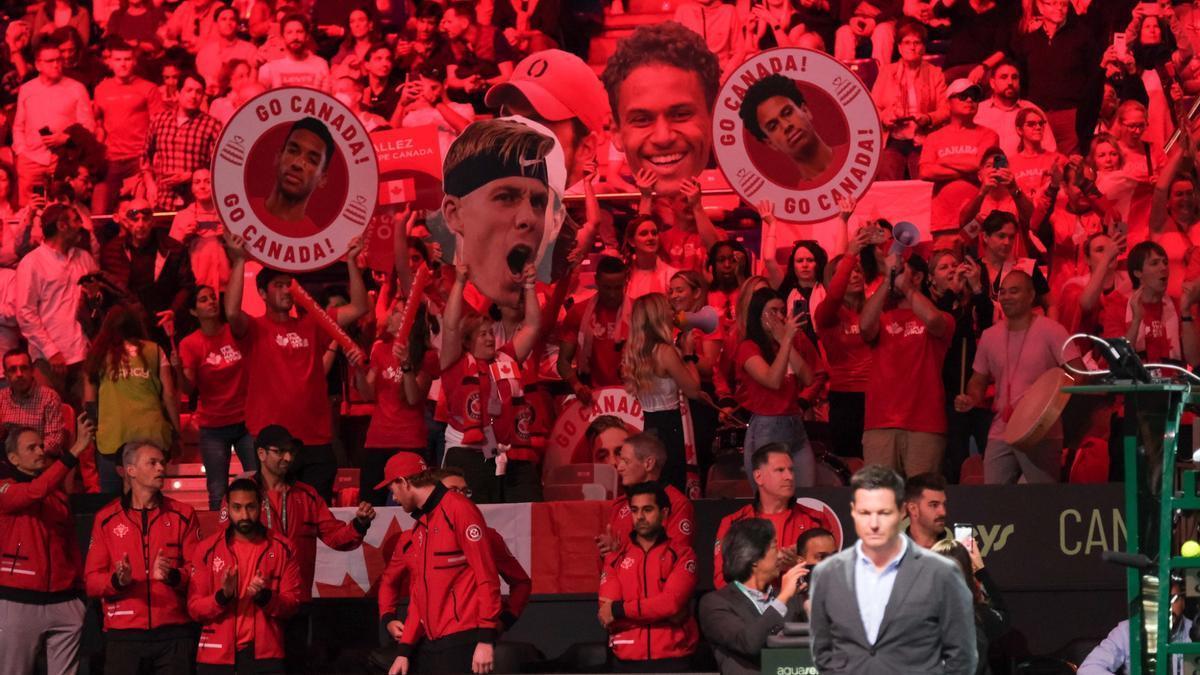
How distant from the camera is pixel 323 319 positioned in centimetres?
1173

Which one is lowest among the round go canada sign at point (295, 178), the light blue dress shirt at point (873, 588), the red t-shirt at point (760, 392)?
the light blue dress shirt at point (873, 588)

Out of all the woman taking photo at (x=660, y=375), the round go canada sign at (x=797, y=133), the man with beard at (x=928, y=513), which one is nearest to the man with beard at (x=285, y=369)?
the woman taking photo at (x=660, y=375)

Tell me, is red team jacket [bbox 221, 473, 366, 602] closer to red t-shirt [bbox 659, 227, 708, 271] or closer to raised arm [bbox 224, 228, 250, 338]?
raised arm [bbox 224, 228, 250, 338]

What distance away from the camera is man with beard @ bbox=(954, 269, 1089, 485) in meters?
10.4

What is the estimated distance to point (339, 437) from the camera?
12.9 meters

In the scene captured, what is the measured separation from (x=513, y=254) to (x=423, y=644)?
3588 millimetres

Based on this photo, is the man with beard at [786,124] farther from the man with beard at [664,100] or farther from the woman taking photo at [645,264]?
the man with beard at [664,100]

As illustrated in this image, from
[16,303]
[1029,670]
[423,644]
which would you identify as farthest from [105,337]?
[1029,670]

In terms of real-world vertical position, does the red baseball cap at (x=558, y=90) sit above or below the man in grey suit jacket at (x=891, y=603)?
above

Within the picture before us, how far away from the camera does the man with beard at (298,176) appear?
1199cm

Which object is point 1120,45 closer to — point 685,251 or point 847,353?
point 685,251

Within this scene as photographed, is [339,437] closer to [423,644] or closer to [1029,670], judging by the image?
[423,644]

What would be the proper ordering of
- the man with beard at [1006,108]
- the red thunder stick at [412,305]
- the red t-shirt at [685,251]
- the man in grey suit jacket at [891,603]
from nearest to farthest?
the man in grey suit jacket at [891,603]
the red thunder stick at [412,305]
the red t-shirt at [685,251]
the man with beard at [1006,108]

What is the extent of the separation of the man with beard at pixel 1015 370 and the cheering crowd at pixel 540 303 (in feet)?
0.07
